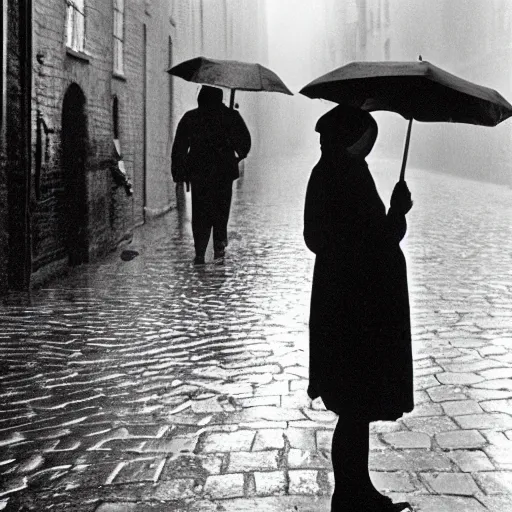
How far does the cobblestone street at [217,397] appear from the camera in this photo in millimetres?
→ 3924

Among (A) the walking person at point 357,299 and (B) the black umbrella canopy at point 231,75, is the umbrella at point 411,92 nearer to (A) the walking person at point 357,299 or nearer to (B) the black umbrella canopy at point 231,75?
(A) the walking person at point 357,299

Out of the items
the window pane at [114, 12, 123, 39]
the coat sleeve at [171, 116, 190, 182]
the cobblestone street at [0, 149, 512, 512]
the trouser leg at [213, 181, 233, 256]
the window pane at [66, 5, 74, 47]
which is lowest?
the cobblestone street at [0, 149, 512, 512]

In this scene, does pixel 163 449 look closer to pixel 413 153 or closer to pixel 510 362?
pixel 510 362

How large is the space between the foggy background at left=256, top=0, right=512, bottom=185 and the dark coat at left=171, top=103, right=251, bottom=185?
17.9 meters

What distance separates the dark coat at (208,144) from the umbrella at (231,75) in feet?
1.00

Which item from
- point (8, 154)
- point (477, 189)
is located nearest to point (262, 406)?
point (8, 154)

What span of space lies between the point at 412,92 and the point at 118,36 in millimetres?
10584

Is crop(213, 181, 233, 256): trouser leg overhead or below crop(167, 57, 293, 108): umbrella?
below

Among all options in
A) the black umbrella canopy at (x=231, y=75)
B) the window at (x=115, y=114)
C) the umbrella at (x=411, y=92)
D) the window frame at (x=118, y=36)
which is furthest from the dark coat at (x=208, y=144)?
the umbrella at (x=411, y=92)

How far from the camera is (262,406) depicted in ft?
16.8

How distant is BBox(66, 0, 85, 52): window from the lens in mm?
10430

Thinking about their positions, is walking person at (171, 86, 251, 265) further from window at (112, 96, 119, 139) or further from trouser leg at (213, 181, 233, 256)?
window at (112, 96, 119, 139)

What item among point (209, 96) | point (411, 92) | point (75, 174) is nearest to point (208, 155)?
point (209, 96)

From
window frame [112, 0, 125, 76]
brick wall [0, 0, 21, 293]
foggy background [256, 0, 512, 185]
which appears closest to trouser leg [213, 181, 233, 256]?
brick wall [0, 0, 21, 293]
